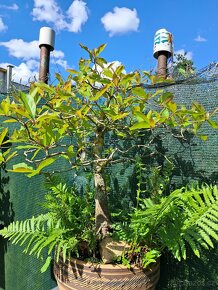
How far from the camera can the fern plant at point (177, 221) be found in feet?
3.90

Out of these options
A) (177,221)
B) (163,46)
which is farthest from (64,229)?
(163,46)

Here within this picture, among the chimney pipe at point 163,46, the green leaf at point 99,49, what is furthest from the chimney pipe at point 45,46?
the green leaf at point 99,49

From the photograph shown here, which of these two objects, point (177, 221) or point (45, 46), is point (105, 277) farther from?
point (45, 46)

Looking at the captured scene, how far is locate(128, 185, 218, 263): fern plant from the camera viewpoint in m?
1.19

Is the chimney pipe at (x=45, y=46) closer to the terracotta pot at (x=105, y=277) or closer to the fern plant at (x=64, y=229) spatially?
the fern plant at (x=64, y=229)

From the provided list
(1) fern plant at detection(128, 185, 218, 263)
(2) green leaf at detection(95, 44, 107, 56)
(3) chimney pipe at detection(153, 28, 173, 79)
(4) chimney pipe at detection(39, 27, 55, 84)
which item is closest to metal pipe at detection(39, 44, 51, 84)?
(4) chimney pipe at detection(39, 27, 55, 84)

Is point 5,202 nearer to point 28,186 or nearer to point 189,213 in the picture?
point 28,186

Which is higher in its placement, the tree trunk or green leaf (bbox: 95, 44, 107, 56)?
green leaf (bbox: 95, 44, 107, 56)

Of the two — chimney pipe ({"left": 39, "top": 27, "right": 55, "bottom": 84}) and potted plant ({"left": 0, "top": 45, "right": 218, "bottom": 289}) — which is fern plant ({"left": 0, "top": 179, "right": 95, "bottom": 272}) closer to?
potted plant ({"left": 0, "top": 45, "right": 218, "bottom": 289})

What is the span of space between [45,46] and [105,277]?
174 centimetres

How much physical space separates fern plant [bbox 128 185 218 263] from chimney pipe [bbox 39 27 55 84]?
1446mm

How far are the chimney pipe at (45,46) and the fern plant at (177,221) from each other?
145 cm

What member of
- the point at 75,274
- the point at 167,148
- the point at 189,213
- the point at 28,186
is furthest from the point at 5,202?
the point at 189,213

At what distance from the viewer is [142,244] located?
138 centimetres
